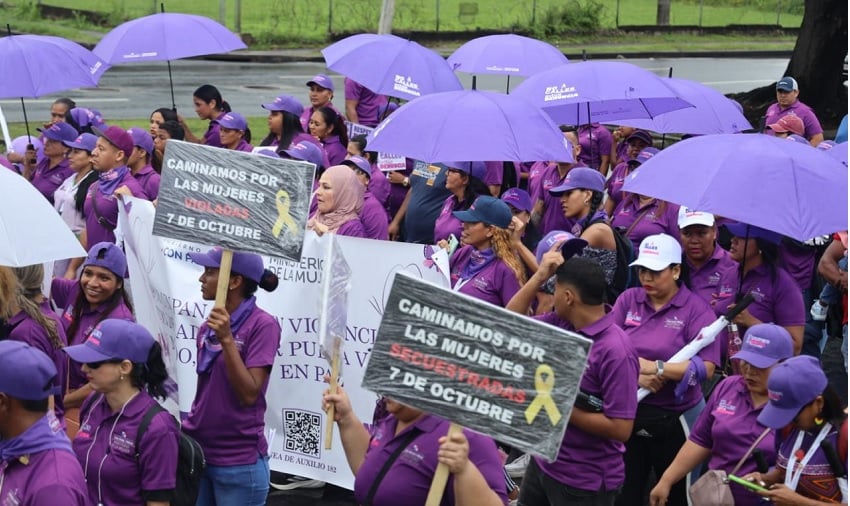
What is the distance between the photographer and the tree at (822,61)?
19719mm

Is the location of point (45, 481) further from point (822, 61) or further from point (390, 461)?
point (822, 61)

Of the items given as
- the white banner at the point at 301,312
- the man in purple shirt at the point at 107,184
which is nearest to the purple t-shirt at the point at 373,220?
the white banner at the point at 301,312

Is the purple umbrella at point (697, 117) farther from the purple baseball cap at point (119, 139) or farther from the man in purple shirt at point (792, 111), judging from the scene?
the purple baseball cap at point (119, 139)

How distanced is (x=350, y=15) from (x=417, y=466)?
110ft

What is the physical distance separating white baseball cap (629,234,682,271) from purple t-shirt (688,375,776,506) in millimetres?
853

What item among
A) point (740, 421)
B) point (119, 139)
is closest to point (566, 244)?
point (740, 421)

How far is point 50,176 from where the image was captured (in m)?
10.4

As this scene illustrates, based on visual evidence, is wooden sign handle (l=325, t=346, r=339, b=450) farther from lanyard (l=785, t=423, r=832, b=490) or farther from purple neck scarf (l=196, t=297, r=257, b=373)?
lanyard (l=785, t=423, r=832, b=490)

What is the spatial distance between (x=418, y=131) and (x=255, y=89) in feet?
57.4

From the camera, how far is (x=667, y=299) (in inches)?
275

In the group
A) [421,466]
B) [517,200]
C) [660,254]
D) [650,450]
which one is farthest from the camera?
[517,200]

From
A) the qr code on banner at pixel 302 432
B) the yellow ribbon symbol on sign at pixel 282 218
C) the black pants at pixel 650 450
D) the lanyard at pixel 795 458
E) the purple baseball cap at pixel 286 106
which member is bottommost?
the qr code on banner at pixel 302 432

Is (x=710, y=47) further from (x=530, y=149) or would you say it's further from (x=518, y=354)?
(x=518, y=354)

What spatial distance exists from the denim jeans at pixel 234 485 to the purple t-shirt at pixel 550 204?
3.54 m
